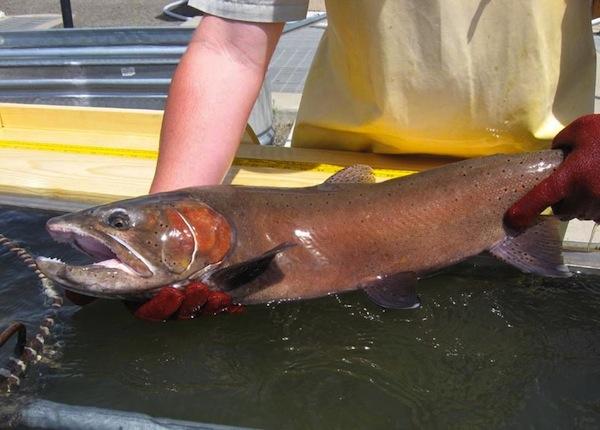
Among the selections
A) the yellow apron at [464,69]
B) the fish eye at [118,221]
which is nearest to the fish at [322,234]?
the fish eye at [118,221]

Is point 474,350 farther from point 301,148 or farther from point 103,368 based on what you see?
point 301,148

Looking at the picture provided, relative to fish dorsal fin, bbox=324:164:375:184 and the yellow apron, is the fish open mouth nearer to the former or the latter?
fish dorsal fin, bbox=324:164:375:184

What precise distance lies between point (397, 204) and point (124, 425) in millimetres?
1298

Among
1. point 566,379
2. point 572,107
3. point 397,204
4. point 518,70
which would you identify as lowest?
point 566,379

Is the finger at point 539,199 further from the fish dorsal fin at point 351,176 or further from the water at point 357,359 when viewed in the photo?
the fish dorsal fin at point 351,176

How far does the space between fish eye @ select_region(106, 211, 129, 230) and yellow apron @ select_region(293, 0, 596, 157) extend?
119cm

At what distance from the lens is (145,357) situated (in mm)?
2469

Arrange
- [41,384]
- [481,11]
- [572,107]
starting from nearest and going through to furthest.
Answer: [41,384]
[481,11]
[572,107]

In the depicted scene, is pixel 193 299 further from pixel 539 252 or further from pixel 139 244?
pixel 539 252

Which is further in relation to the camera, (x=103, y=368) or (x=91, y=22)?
(x=91, y=22)

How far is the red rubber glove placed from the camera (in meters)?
2.28

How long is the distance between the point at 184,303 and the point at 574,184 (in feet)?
4.55

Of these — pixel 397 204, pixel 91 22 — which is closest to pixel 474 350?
pixel 397 204

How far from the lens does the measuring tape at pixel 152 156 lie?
333 cm
